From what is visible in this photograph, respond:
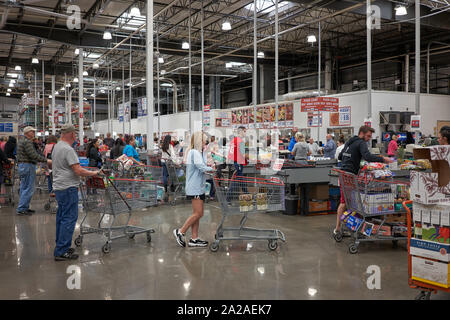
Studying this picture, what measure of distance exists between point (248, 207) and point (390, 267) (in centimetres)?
194

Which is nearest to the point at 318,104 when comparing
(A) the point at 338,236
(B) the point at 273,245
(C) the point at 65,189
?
(A) the point at 338,236

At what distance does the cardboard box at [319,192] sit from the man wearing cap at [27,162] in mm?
5222

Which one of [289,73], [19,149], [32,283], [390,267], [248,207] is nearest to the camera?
[32,283]

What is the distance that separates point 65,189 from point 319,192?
5091 millimetres

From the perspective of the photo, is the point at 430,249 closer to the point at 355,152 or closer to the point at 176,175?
the point at 355,152

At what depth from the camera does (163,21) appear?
59.0ft

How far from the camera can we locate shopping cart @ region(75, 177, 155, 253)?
5.59m

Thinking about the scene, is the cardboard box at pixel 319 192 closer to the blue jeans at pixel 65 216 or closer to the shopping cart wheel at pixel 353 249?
the shopping cart wheel at pixel 353 249

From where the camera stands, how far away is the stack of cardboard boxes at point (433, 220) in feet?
11.0

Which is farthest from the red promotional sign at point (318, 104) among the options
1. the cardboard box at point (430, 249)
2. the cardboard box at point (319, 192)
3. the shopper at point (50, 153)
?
the cardboard box at point (430, 249)

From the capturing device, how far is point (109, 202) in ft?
18.7

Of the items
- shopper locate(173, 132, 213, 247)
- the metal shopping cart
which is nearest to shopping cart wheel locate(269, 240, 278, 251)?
shopper locate(173, 132, 213, 247)

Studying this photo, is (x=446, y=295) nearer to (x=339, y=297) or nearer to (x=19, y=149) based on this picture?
(x=339, y=297)
